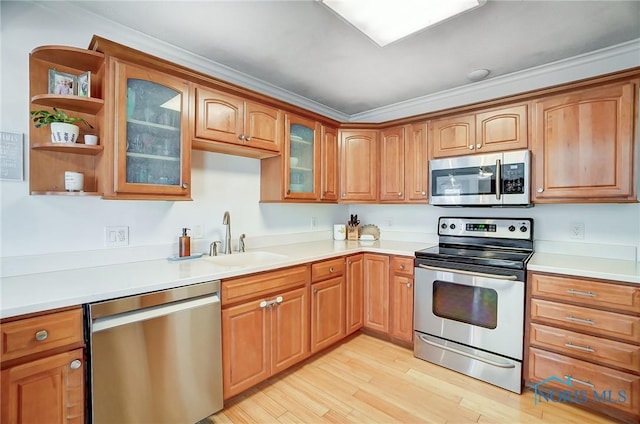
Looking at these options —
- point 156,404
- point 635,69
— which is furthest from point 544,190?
point 156,404

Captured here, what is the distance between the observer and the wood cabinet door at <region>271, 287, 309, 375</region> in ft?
6.54

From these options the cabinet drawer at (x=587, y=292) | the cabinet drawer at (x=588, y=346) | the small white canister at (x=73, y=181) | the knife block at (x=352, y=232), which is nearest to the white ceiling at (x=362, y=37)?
the small white canister at (x=73, y=181)

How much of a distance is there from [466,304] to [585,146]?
140 centimetres

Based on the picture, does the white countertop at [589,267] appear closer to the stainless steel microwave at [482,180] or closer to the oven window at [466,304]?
the oven window at [466,304]

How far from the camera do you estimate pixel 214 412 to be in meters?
1.66

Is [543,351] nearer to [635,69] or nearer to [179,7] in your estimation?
[635,69]

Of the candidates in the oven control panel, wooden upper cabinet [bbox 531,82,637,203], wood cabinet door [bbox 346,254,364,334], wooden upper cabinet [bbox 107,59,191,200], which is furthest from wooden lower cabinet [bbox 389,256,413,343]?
wooden upper cabinet [bbox 107,59,191,200]

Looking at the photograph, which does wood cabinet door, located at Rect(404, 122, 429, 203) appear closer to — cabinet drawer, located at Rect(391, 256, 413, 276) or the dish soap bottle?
cabinet drawer, located at Rect(391, 256, 413, 276)

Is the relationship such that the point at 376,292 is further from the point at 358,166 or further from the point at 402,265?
the point at 358,166

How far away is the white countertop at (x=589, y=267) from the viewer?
1.67 m

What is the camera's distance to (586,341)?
1765 millimetres

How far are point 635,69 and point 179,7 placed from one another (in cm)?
285

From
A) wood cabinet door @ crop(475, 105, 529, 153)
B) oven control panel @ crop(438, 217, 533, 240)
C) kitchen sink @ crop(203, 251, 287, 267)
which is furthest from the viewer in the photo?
oven control panel @ crop(438, 217, 533, 240)

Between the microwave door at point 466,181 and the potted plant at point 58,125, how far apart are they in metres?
2.63
